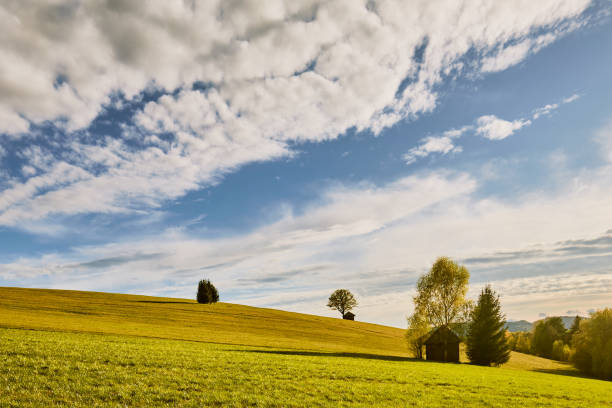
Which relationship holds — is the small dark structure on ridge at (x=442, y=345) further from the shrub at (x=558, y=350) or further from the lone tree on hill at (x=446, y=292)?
the shrub at (x=558, y=350)

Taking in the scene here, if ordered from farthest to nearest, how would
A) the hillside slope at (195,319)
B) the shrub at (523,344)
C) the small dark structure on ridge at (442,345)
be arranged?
the shrub at (523,344), the hillside slope at (195,319), the small dark structure on ridge at (442,345)

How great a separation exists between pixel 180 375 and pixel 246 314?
2650 inches

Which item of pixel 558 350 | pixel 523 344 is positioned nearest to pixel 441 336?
pixel 558 350

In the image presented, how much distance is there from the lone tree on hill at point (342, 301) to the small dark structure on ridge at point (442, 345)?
74.8 m

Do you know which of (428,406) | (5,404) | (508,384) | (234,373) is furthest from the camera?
(508,384)

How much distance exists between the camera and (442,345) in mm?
44719

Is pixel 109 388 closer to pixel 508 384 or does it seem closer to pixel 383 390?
pixel 383 390

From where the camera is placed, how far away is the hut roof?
147 ft

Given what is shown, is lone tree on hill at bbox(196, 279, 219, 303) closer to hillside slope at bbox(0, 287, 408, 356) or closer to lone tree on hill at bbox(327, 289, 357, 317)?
hillside slope at bbox(0, 287, 408, 356)

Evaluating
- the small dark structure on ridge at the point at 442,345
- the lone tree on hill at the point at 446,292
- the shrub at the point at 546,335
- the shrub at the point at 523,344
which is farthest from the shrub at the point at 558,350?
the small dark structure on ridge at the point at 442,345

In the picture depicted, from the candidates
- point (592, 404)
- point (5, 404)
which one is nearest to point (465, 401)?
point (592, 404)

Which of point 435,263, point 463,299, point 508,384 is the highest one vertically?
point 435,263

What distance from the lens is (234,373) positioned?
18.0 meters

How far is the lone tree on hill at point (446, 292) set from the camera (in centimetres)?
4875
